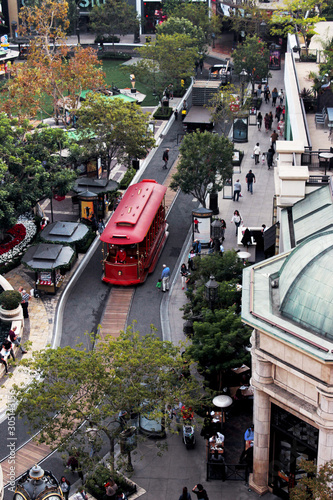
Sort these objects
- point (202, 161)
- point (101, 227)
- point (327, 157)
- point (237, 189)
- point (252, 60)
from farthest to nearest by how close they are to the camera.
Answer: point (252, 60) < point (237, 189) < point (101, 227) < point (202, 161) < point (327, 157)

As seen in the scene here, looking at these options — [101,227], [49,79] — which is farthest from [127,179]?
[49,79]

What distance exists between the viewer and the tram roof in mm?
46781

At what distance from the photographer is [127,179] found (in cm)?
6381

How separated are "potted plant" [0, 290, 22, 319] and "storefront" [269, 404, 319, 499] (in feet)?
59.8

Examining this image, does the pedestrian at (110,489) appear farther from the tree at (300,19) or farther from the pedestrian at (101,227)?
the tree at (300,19)

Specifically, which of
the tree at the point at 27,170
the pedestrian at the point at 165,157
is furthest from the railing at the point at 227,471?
the pedestrian at the point at 165,157

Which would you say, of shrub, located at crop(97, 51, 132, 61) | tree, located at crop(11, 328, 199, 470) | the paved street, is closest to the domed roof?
tree, located at crop(11, 328, 199, 470)

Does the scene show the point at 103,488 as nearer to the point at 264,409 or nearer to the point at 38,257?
the point at 264,409

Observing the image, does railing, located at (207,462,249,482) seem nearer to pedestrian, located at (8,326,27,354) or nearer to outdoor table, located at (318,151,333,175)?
pedestrian, located at (8,326,27,354)

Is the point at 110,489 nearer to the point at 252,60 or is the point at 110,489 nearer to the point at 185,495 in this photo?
the point at 185,495

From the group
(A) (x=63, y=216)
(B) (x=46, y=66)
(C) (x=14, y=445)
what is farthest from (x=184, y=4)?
(C) (x=14, y=445)

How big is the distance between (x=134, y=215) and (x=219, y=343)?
52.4 feet

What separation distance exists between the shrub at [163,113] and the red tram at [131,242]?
3181cm

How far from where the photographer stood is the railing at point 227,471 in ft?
104
